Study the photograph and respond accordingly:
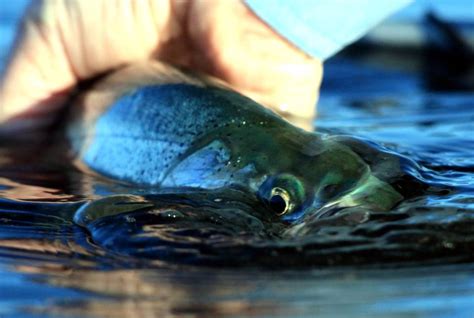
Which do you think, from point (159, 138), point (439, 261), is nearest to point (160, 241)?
point (439, 261)

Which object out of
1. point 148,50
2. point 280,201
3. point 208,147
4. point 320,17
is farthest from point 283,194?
point 148,50

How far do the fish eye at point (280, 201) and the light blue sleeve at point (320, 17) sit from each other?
85 cm

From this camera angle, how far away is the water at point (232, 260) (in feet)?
3.48

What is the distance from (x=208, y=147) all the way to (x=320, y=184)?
32cm

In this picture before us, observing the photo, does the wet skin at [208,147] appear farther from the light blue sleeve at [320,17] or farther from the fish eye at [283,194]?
the light blue sleeve at [320,17]

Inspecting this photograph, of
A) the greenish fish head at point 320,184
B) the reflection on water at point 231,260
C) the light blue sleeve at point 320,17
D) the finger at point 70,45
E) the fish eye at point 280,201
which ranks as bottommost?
the reflection on water at point 231,260

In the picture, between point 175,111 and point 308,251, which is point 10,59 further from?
point 308,251

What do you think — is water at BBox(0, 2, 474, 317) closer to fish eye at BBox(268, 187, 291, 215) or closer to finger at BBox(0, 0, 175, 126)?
fish eye at BBox(268, 187, 291, 215)

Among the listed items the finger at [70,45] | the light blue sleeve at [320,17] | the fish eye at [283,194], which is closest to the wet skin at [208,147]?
the fish eye at [283,194]

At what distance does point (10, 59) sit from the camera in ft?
8.54

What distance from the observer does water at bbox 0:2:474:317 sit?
1061mm

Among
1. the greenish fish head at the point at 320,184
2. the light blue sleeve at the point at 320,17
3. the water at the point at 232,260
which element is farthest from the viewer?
the light blue sleeve at the point at 320,17

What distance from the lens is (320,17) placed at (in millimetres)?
2271

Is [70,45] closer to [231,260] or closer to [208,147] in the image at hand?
[208,147]
